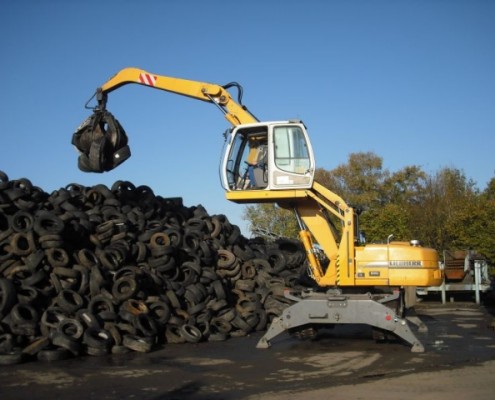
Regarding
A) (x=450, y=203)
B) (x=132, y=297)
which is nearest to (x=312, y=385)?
(x=132, y=297)

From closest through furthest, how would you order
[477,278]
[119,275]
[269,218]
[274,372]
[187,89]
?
[274,372]
[119,275]
[187,89]
[477,278]
[269,218]

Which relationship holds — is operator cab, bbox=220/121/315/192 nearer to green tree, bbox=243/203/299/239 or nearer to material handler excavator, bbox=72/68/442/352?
material handler excavator, bbox=72/68/442/352

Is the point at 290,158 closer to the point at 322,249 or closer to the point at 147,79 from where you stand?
the point at 322,249

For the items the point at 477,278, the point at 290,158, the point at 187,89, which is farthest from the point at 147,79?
the point at 477,278

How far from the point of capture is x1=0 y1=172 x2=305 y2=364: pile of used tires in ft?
35.7

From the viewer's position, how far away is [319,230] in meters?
11.7

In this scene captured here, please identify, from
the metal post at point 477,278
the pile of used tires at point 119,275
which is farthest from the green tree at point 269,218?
the pile of used tires at point 119,275

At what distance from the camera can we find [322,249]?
11695 mm

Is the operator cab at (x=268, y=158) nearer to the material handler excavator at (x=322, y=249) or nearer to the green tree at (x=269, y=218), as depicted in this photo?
the material handler excavator at (x=322, y=249)

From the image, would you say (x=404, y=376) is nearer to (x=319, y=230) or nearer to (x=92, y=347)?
(x=319, y=230)

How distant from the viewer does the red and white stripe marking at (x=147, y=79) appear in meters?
14.8

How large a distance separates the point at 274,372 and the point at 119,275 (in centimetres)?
507

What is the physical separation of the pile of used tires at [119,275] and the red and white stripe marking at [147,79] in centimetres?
329

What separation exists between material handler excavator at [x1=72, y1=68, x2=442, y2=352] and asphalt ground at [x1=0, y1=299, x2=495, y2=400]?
61 centimetres
